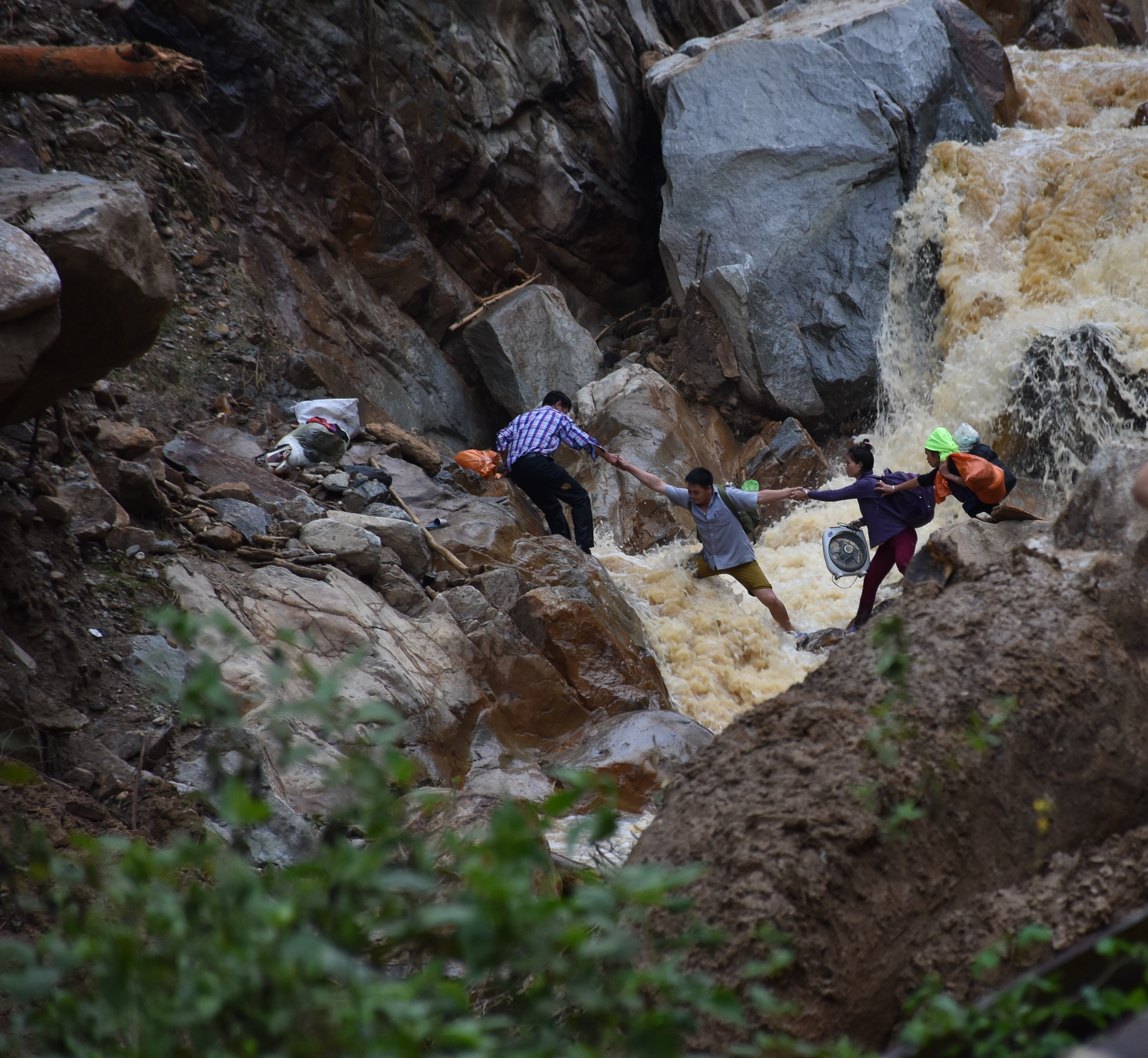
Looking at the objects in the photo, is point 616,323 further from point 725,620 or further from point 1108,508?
point 1108,508

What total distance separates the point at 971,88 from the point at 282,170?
967cm

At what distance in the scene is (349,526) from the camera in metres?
5.91

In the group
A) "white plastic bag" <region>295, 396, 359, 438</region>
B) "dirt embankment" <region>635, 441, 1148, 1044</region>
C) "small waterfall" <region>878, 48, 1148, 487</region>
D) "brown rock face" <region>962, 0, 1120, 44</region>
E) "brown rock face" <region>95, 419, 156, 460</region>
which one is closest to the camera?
"dirt embankment" <region>635, 441, 1148, 1044</region>

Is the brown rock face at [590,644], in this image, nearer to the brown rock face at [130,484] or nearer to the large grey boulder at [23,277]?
the brown rock face at [130,484]

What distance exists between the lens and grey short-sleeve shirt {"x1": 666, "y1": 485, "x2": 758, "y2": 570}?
23.9ft

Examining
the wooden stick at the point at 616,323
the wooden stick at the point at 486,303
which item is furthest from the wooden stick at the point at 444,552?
the wooden stick at the point at 616,323

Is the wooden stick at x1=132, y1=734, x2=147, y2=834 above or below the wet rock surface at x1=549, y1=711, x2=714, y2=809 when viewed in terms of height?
above

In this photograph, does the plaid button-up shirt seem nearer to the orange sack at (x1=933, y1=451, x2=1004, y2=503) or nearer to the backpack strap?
the backpack strap

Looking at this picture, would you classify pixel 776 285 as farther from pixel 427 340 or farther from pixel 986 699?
pixel 986 699

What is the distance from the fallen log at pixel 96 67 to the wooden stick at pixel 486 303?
8.71 meters

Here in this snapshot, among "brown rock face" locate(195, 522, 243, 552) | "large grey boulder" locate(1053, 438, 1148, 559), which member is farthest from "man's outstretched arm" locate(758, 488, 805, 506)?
"brown rock face" locate(195, 522, 243, 552)

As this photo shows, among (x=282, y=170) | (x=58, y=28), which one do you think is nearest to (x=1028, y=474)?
(x=282, y=170)

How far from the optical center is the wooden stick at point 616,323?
46.8 feet

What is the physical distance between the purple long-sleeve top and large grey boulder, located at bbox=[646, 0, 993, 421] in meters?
5.04
